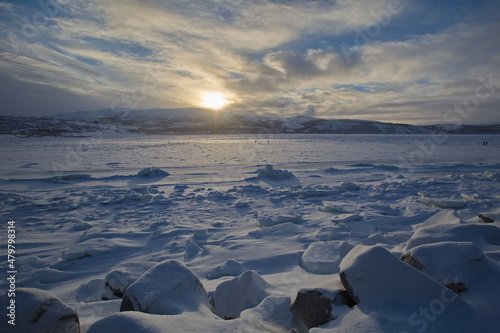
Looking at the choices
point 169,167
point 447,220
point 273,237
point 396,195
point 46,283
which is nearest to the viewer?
point 46,283

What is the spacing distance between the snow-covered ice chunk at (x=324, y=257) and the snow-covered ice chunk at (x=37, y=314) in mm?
2903

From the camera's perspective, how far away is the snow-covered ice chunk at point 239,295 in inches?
112

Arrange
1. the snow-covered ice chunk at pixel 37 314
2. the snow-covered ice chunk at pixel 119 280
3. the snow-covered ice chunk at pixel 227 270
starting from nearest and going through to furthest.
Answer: the snow-covered ice chunk at pixel 37 314 < the snow-covered ice chunk at pixel 119 280 < the snow-covered ice chunk at pixel 227 270

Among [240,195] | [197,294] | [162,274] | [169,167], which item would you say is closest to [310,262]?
[197,294]

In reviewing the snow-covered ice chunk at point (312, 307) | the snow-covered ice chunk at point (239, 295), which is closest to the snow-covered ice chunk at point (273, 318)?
the snow-covered ice chunk at point (312, 307)

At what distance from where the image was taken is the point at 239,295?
2.97 metres

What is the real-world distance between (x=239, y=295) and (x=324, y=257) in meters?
1.65

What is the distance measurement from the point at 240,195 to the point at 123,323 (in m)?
7.06

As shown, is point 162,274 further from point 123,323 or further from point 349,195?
point 349,195

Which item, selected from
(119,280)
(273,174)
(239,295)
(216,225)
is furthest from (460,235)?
(273,174)

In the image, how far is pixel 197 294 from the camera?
2699 millimetres

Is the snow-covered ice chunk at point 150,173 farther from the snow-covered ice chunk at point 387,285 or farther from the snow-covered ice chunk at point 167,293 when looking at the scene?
the snow-covered ice chunk at point 387,285

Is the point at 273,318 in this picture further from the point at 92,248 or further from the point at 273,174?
the point at 273,174

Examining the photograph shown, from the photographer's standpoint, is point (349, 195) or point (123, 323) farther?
point (349, 195)
